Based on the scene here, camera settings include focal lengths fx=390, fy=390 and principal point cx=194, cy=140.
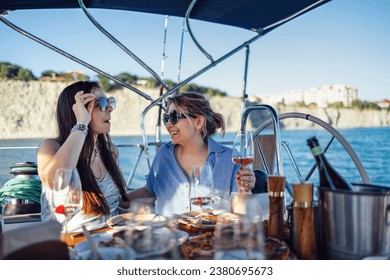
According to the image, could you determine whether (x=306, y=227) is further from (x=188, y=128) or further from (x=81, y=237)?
(x=188, y=128)

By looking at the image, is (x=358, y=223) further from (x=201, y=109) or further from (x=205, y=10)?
(x=205, y=10)

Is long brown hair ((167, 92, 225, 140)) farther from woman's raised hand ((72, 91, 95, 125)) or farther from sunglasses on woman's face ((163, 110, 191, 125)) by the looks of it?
woman's raised hand ((72, 91, 95, 125))

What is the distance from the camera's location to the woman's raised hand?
161cm

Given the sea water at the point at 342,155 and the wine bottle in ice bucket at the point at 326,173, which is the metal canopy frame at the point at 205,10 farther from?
the sea water at the point at 342,155

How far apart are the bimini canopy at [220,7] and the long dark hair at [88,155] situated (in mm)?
738

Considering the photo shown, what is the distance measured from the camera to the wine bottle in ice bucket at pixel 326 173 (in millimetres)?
863

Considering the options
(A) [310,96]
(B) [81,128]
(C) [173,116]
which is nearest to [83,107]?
(B) [81,128]

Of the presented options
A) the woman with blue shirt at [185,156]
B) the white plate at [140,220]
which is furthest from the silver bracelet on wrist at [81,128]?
the white plate at [140,220]

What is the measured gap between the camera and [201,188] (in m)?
1.15

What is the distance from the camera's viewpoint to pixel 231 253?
2.49 ft

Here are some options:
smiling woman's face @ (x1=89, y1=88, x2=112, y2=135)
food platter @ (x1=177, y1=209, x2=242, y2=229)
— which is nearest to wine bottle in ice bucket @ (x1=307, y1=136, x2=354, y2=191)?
food platter @ (x1=177, y1=209, x2=242, y2=229)

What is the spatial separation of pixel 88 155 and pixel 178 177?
0.43 metres

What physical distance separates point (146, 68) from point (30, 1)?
81 centimetres

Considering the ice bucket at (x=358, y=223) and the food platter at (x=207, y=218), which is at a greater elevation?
the ice bucket at (x=358, y=223)
